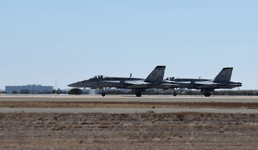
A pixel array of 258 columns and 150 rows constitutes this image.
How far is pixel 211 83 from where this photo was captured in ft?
247

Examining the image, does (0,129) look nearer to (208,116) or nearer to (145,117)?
(145,117)

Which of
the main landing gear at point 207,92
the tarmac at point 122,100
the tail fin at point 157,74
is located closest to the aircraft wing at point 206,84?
the main landing gear at point 207,92

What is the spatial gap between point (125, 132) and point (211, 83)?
61964 mm

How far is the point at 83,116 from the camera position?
23.0 meters

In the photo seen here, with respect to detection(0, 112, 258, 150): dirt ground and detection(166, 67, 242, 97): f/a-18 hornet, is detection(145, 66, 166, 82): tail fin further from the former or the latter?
detection(0, 112, 258, 150): dirt ground

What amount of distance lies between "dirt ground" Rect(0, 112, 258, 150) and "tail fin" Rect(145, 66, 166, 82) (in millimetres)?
47076

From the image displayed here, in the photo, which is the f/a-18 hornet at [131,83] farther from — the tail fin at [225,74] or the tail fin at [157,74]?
the tail fin at [225,74]

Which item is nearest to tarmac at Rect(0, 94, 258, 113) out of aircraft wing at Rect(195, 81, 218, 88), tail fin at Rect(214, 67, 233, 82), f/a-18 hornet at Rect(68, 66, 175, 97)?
f/a-18 hornet at Rect(68, 66, 175, 97)

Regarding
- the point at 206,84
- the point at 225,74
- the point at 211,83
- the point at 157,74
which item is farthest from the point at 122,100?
the point at 225,74

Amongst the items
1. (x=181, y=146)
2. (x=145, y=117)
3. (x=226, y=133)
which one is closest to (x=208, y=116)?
(x=145, y=117)

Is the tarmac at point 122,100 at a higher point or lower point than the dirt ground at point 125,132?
higher

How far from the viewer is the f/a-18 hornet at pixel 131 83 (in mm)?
68625

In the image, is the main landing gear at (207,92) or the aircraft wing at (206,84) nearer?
the aircraft wing at (206,84)

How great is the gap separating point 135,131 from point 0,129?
6954 mm
